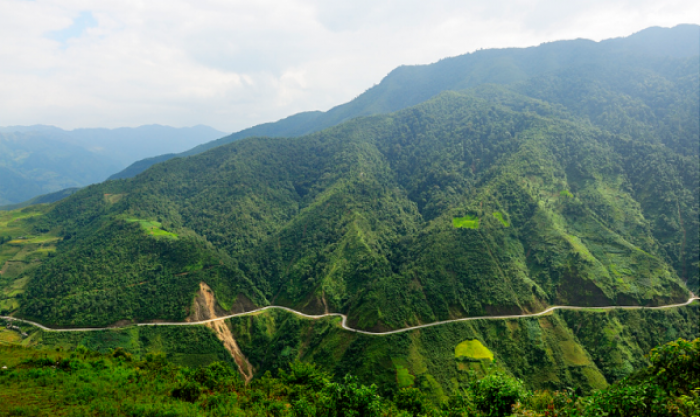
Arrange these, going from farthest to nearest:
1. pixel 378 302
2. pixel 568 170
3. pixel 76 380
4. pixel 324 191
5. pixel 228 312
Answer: pixel 324 191 → pixel 568 170 → pixel 228 312 → pixel 378 302 → pixel 76 380

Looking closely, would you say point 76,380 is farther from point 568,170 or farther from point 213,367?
point 568,170

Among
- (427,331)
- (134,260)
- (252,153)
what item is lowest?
(427,331)

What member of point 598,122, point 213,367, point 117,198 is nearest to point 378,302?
point 213,367

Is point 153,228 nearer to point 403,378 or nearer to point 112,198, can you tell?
point 112,198

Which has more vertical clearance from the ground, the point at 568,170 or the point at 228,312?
the point at 568,170

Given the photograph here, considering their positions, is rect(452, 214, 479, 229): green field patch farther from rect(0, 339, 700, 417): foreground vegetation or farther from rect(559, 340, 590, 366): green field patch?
rect(0, 339, 700, 417): foreground vegetation

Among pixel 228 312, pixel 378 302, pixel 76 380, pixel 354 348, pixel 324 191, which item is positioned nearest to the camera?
pixel 76 380

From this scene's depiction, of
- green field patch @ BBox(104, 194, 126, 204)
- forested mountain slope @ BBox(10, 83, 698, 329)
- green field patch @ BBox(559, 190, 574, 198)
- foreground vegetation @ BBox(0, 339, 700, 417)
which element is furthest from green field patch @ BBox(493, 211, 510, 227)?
green field patch @ BBox(104, 194, 126, 204)
